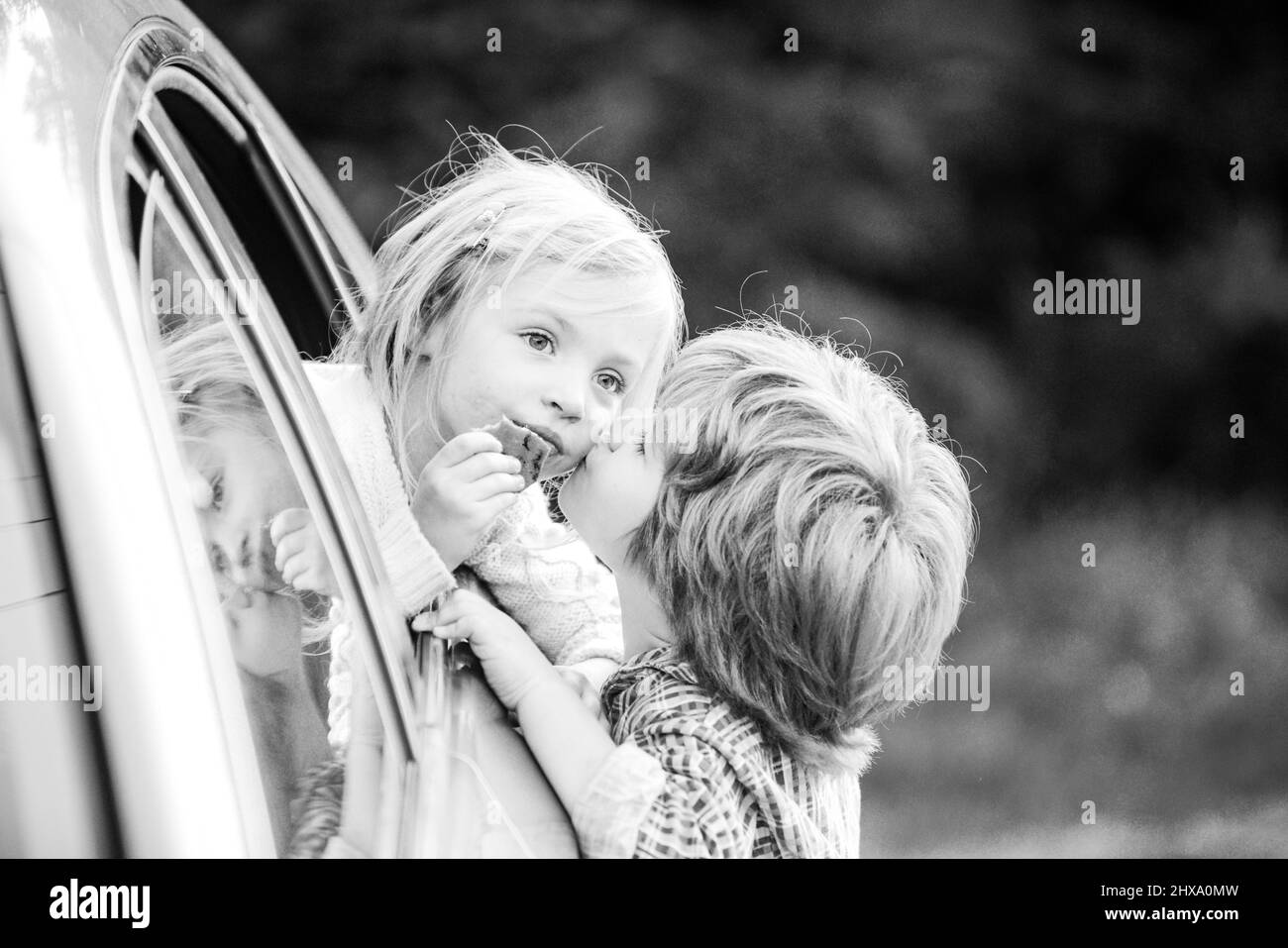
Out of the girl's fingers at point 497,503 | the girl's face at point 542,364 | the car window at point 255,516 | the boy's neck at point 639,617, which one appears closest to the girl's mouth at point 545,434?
the girl's face at point 542,364

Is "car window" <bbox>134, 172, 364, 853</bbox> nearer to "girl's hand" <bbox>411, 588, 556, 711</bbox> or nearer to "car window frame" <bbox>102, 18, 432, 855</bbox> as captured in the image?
"car window frame" <bbox>102, 18, 432, 855</bbox>

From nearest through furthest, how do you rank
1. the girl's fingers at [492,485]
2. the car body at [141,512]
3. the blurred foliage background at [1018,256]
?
the car body at [141,512] → the girl's fingers at [492,485] → the blurred foliage background at [1018,256]

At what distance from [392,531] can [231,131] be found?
0.84 metres

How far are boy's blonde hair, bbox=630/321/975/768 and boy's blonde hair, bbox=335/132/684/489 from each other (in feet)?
0.72

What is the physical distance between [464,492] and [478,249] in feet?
1.51

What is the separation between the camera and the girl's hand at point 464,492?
88.6 inches

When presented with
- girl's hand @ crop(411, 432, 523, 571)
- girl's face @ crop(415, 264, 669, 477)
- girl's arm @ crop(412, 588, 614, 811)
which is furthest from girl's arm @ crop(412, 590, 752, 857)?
girl's face @ crop(415, 264, 669, 477)

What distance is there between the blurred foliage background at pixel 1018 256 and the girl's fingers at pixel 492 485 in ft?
1.75

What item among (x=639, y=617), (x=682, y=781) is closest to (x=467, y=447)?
(x=639, y=617)

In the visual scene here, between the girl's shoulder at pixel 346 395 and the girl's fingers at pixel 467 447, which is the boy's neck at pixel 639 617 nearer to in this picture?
the girl's fingers at pixel 467 447

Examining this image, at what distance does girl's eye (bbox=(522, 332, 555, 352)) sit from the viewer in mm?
2266

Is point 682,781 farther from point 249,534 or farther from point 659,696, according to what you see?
point 249,534

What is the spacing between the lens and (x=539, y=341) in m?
2.27
